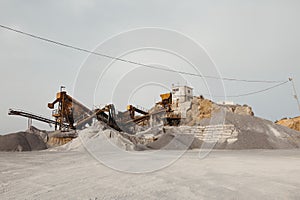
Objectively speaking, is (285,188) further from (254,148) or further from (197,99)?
(197,99)

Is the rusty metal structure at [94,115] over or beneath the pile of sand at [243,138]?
over

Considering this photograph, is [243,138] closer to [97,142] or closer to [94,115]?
[97,142]

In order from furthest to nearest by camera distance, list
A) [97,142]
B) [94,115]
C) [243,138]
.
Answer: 1. [94,115]
2. [243,138]
3. [97,142]

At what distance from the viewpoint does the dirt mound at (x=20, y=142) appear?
1495 cm

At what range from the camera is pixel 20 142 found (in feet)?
50.9

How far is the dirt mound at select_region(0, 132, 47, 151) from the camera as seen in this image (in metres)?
15.0

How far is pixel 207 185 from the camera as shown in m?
3.37

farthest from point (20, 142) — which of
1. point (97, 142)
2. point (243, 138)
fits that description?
point (243, 138)

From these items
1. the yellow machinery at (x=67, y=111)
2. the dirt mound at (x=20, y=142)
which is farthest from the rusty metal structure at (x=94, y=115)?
the dirt mound at (x=20, y=142)

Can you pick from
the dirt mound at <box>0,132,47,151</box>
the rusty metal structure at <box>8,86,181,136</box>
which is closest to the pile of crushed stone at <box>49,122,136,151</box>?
the dirt mound at <box>0,132,47,151</box>

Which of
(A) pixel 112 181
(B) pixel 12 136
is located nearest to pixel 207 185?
A: (A) pixel 112 181

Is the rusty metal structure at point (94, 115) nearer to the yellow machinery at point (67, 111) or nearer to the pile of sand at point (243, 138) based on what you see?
the yellow machinery at point (67, 111)

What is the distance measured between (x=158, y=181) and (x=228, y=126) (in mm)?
13253

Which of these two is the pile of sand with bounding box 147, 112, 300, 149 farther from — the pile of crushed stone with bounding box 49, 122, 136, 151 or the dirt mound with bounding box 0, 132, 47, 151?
the dirt mound with bounding box 0, 132, 47, 151
